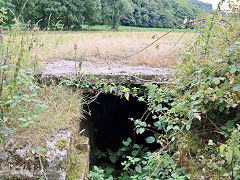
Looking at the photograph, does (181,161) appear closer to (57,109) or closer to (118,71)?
(57,109)

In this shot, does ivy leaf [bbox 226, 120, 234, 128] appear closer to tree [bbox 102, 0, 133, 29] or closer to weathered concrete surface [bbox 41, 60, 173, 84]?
weathered concrete surface [bbox 41, 60, 173, 84]

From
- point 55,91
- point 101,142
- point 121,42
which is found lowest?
point 101,142

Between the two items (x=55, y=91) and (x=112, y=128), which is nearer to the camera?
(x=55, y=91)

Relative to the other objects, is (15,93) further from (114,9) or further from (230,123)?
(114,9)

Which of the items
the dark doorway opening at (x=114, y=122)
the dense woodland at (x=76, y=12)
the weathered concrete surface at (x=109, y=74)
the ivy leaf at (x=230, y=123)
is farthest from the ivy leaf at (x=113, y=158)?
the dense woodland at (x=76, y=12)

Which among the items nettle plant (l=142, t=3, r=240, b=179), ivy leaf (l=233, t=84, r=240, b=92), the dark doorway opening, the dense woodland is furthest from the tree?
ivy leaf (l=233, t=84, r=240, b=92)

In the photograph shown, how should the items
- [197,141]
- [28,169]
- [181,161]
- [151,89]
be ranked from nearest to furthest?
[28,169], [181,161], [197,141], [151,89]

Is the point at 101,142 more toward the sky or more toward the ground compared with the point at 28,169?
more toward the ground

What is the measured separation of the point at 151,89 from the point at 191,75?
0.55 meters

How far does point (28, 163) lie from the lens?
2062 millimetres

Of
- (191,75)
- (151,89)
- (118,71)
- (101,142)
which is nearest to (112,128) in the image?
(101,142)

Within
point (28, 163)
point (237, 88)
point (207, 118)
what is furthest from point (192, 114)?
point (28, 163)

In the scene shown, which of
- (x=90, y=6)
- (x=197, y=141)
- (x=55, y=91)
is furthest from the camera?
Result: (x=90, y=6)

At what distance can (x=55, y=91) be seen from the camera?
3178mm
